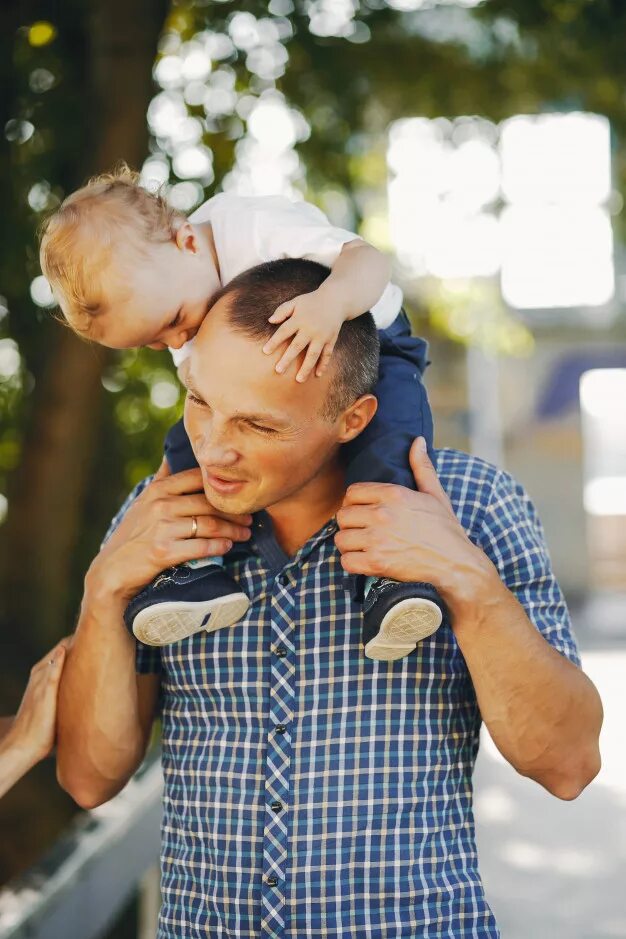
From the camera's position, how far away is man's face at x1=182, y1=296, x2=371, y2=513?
1.50 m

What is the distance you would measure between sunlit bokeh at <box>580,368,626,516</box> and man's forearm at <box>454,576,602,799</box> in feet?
43.3

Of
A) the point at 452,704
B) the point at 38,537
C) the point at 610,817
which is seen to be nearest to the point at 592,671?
the point at 610,817

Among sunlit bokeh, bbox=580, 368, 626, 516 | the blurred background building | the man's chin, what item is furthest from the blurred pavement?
sunlit bokeh, bbox=580, 368, 626, 516

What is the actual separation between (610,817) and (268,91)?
317cm

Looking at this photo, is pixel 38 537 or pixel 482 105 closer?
pixel 38 537

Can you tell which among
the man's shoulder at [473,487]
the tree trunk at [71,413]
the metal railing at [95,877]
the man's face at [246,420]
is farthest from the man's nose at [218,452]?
the tree trunk at [71,413]

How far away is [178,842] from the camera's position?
1634 millimetres

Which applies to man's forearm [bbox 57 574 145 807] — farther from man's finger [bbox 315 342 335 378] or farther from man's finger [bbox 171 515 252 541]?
man's finger [bbox 315 342 335 378]

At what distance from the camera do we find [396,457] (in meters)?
1.64

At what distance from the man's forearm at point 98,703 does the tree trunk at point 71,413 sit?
1.89 m

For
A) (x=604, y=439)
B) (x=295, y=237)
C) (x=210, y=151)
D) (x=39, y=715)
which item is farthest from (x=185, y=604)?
(x=604, y=439)

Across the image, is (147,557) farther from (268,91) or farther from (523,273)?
(523,273)

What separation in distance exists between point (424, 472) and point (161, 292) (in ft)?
1.59

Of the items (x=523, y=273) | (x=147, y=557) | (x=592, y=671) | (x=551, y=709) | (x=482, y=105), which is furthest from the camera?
(x=523, y=273)
